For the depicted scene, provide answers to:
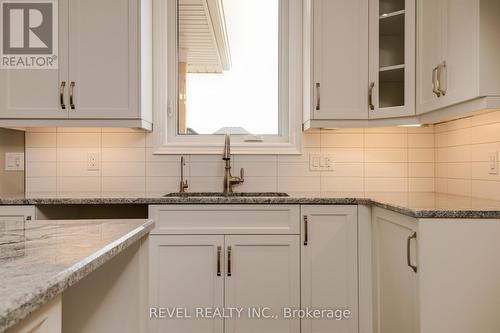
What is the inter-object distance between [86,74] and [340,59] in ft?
5.02

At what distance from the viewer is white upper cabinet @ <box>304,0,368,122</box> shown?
7.73ft

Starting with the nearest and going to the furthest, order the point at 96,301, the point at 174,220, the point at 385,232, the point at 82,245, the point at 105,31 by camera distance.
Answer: the point at 82,245, the point at 96,301, the point at 385,232, the point at 174,220, the point at 105,31

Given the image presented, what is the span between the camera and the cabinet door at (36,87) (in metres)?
2.26

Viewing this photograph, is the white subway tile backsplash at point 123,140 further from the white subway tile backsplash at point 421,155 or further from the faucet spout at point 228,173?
the white subway tile backsplash at point 421,155

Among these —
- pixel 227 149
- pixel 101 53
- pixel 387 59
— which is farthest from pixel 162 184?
pixel 387 59

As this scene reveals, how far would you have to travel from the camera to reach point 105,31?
2264 mm

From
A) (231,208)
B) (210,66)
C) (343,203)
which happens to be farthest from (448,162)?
(210,66)

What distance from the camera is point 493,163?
1992 millimetres

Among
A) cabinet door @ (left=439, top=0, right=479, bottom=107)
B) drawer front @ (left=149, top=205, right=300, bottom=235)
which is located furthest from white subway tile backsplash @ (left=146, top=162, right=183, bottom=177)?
cabinet door @ (left=439, top=0, right=479, bottom=107)

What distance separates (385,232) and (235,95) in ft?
4.73

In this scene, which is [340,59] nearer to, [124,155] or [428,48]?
[428,48]

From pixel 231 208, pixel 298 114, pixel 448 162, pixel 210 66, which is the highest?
pixel 210 66

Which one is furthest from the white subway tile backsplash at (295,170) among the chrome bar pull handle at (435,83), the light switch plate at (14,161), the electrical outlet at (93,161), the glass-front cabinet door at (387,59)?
the light switch plate at (14,161)

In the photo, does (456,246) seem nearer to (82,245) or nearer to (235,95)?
(82,245)
